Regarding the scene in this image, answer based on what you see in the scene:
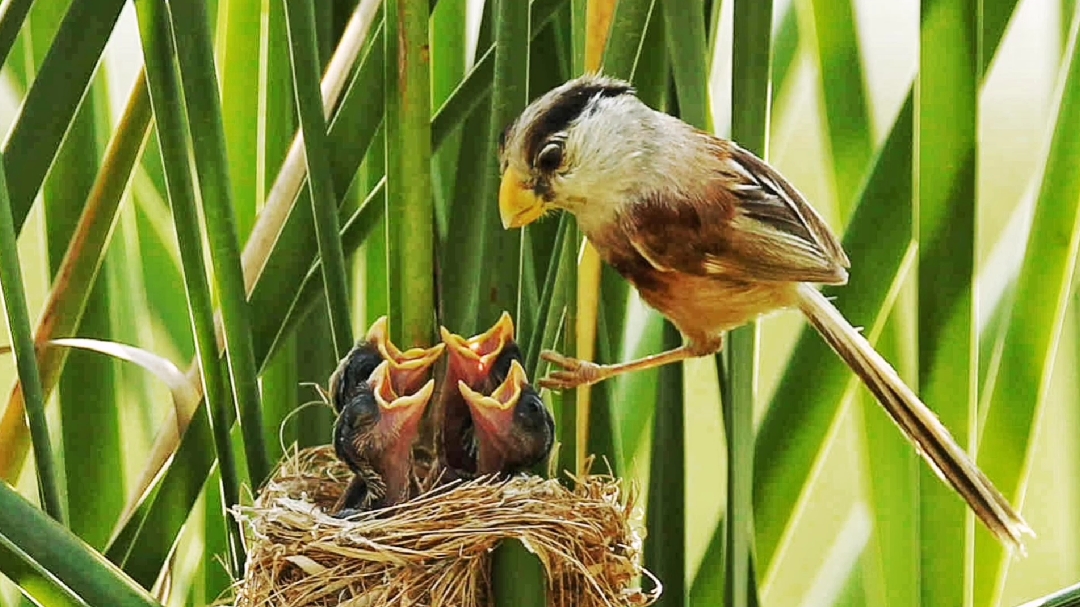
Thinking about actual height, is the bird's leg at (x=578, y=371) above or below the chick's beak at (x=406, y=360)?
below

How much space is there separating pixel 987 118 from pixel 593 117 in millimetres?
674

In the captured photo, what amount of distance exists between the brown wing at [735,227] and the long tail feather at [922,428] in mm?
31

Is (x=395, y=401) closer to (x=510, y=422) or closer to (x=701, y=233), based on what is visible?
(x=510, y=422)

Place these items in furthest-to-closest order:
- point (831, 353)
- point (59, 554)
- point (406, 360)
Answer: point (831, 353), point (406, 360), point (59, 554)

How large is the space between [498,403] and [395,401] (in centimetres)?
5

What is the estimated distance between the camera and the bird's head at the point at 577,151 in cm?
51

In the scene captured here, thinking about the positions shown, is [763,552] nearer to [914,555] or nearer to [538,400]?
[914,555]

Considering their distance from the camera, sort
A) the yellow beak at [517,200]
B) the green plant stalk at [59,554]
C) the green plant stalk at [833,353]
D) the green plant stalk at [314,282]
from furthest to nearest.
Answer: the green plant stalk at [833,353] < the green plant stalk at [314,282] < the yellow beak at [517,200] < the green plant stalk at [59,554]

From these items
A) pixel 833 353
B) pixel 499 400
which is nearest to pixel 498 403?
pixel 499 400

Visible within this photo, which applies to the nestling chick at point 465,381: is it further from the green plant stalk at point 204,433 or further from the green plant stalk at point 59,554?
the green plant stalk at point 59,554

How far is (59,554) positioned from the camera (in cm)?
41

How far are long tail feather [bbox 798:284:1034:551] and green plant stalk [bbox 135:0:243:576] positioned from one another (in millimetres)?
294

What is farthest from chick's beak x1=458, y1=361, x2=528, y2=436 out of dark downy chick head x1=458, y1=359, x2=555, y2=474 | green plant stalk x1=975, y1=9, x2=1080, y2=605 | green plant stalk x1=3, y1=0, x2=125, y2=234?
green plant stalk x1=975, y1=9, x2=1080, y2=605

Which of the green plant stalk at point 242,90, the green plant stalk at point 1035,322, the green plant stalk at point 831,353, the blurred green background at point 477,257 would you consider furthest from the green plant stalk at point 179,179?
the green plant stalk at point 1035,322
